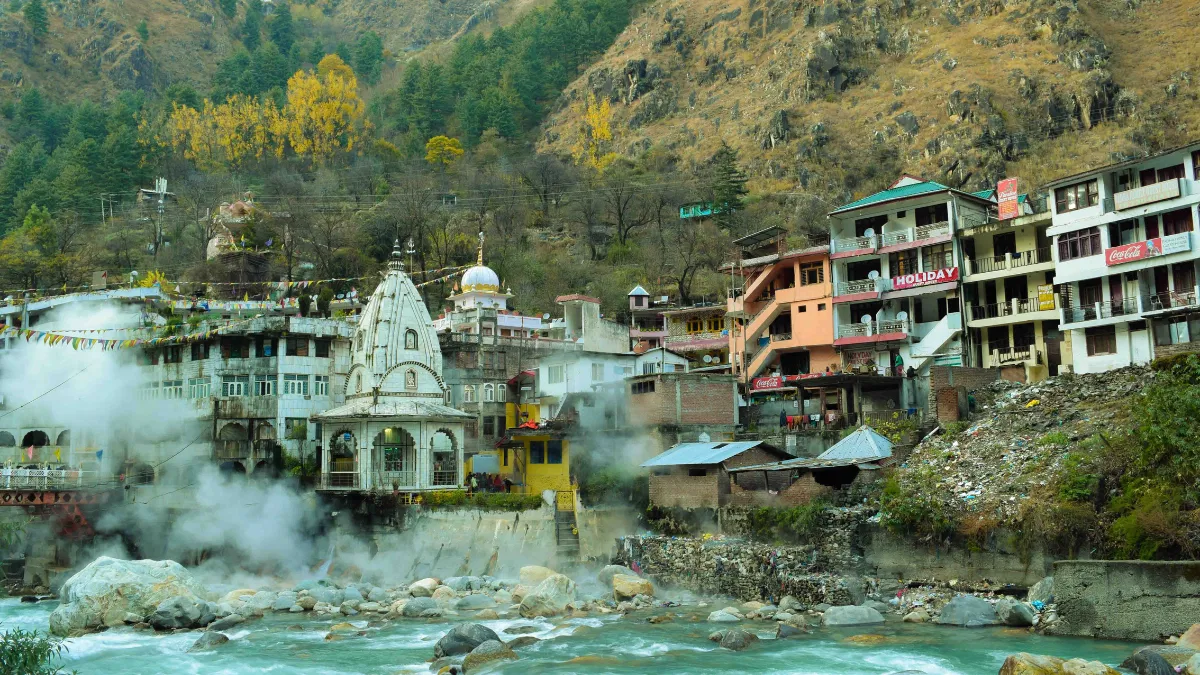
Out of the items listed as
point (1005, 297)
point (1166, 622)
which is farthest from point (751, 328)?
point (1166, 622)

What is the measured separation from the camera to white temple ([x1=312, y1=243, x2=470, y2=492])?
47094 millimetres

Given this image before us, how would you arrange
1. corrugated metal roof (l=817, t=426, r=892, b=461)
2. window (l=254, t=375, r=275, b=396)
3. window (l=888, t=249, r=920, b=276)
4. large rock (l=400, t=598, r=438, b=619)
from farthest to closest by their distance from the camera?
window (l=254, t=375, r=275, b=396), window (l=888, t=249, r=920, b=276), corrugated metal roof (l=817, t=426, r=892, b=461), large rock (l=400, t=598, r=438, b=619)

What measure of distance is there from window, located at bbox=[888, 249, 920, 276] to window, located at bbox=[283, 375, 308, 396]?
1095 inches

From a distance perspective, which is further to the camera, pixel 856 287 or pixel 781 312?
pixel 781 312

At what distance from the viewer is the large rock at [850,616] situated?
29.3 meters

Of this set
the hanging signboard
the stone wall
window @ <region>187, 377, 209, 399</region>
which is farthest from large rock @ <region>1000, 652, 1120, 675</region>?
window @ <region>187, 377, 209, 399</region>

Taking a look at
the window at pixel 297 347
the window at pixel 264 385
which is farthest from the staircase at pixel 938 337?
the window at pixel 264 385

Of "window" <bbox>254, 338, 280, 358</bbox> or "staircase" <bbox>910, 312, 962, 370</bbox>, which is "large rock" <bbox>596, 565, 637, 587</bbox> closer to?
"staircase" <bbox>910, 312, 962, 370</bbox>

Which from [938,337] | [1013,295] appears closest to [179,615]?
[938,337]

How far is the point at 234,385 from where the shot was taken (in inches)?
2073

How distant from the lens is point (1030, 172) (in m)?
86.0

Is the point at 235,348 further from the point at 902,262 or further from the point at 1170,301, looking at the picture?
the point at 1170,301

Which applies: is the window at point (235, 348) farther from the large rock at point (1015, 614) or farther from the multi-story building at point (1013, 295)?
the large rock at point (1015, 614)

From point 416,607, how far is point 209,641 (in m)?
6.88
